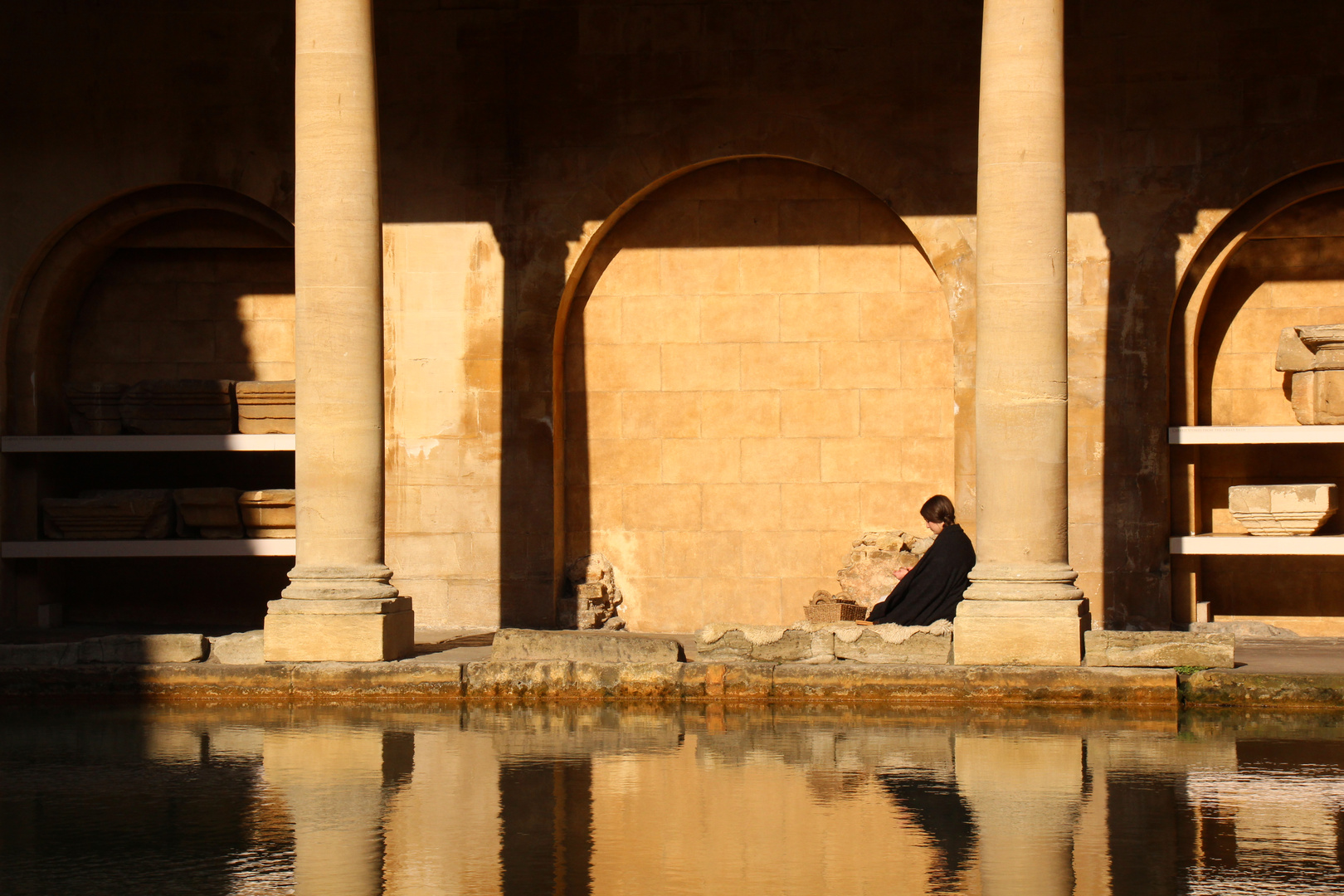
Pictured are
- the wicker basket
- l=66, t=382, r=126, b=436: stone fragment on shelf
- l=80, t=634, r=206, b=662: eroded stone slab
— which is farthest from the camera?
l=66, t=382, r=126, b=436: stone fragment on shelf

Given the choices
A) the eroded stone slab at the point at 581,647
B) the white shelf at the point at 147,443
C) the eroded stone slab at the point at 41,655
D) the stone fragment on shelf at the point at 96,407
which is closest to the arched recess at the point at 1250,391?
the eroded stone slab at the point at 581,647

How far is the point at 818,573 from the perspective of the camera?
1650 centimetres

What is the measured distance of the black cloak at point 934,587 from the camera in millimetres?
12578

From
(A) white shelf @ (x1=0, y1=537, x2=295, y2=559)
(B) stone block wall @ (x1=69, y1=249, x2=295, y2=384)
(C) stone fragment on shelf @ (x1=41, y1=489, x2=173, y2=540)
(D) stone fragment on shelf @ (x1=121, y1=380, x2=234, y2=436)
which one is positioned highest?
(B) stone block wall @ (x1=69, y1=249, x2=295, y2=384)

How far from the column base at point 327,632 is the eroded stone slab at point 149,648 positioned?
594 millimetres

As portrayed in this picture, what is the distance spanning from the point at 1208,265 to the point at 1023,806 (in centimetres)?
920

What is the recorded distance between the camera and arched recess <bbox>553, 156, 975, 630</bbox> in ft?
53.8

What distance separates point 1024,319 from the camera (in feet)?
39.0

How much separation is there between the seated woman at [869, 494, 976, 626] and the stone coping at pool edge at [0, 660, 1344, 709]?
126 cm

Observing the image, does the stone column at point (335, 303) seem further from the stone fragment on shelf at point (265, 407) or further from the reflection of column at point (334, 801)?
the stone fragment on shelf at point (265, 407)

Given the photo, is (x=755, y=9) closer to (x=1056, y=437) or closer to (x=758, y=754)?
(x=1056, y=437)

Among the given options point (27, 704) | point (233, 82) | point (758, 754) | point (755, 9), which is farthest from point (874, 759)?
point (233, 82)

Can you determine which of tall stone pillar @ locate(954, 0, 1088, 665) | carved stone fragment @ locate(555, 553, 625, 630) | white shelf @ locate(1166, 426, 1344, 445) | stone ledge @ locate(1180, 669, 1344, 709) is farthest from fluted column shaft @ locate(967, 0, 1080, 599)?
carved stone fragment @ locate(555, 553, 625, 630)

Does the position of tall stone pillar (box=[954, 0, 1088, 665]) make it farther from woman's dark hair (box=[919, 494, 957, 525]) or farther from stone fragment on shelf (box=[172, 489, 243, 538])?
stone fragment on shelf (box=[172, 489, 243, 538])
